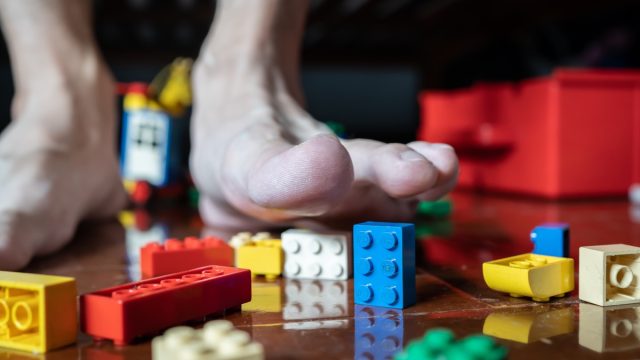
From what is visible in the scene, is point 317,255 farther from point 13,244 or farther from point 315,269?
point 13,244

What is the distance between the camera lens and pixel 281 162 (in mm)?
610

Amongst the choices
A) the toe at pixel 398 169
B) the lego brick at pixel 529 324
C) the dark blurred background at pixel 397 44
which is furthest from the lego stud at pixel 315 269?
the dark blurred background at pixel 397 44

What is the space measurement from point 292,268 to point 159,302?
0.23m

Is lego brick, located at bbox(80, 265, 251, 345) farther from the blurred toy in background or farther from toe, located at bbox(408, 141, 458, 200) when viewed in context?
the blurred toy in background

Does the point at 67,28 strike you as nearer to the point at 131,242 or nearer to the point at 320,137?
the point at 131,242

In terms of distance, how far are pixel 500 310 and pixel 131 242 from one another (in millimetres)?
599

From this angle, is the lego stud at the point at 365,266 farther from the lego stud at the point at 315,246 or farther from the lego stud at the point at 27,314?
the lego stud at the point at 27,314

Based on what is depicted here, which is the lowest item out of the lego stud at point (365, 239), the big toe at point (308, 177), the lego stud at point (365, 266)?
the lego stud at point (365, 266)

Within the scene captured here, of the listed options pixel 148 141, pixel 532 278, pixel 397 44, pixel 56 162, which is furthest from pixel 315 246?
pixel 397 44

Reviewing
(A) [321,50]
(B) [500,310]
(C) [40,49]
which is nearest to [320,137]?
(B) [500,310]

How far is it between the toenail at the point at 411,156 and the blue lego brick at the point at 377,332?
0.15 meters

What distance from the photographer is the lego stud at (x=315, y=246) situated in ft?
2.28

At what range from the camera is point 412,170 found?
2.02ft

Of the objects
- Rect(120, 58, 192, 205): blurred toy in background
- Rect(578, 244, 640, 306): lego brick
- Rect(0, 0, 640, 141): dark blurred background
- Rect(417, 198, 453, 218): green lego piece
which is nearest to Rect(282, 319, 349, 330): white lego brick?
Rect(578, 244, 640, 306): lego brick
